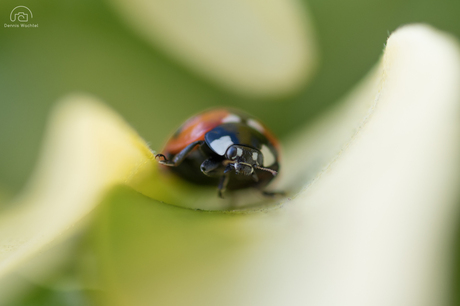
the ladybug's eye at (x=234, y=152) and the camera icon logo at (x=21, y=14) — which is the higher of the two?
the camera icon logo at (x=21, y=14)

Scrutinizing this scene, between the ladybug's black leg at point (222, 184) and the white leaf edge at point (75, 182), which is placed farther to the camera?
the ladybug's black leg at point (222, 184)

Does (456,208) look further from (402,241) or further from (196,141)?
(196,141)

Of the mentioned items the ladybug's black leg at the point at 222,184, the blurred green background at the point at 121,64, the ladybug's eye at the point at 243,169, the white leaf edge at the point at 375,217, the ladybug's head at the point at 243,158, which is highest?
the blurred green background at the point at 121,64

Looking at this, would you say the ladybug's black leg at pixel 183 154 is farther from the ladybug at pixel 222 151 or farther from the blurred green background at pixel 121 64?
the blurred green background at pixel 121 64

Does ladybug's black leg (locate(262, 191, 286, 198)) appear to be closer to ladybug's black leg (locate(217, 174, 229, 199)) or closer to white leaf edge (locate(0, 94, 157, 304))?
ladybug's black leg (locate(217, 174, 229, 199))

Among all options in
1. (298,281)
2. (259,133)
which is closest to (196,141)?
(259,133)

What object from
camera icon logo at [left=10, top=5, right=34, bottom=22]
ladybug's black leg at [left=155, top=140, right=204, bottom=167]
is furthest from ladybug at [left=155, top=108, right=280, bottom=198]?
camera icon logo at [left=10, top=5, right=34, bottom=22]

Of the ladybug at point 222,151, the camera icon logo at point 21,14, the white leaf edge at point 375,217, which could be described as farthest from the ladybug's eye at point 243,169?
the camera icon logo at point 21,14
